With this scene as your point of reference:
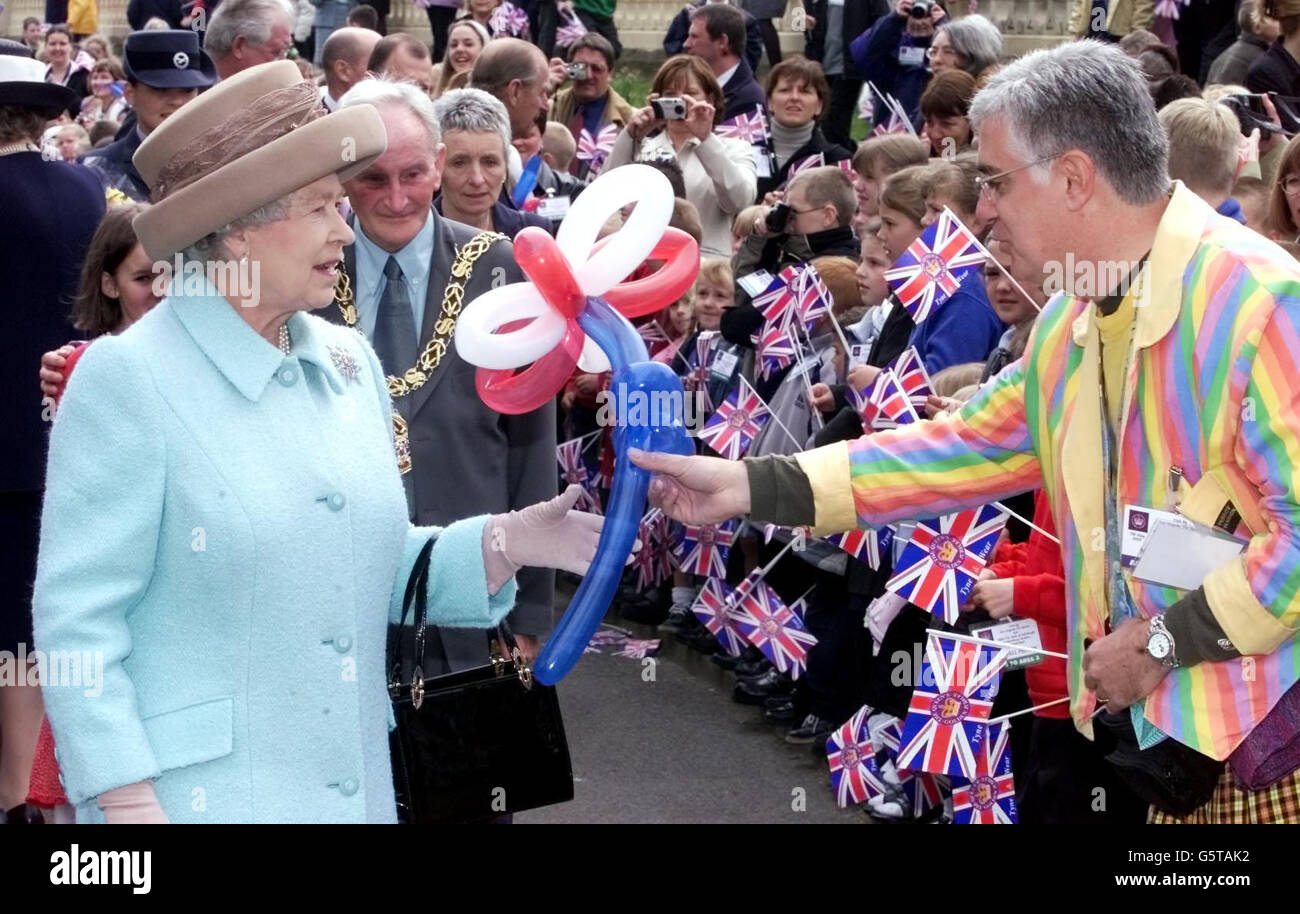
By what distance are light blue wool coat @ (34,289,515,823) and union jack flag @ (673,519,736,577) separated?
438 centimetres

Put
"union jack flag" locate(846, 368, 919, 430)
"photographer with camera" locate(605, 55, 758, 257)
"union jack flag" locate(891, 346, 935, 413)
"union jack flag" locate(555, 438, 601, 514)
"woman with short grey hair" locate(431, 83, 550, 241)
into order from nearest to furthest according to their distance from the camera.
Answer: "union jack flag" locate(846, 368, 919, 430), "union jack flag" locate(891, 346, 935, 413), "woman with short grey hair" locate(431, 83, 550, 241), "photographer with camera" locate(605, 55, 758, 257), "union jack flag" locate(555, 438, 601, 514)

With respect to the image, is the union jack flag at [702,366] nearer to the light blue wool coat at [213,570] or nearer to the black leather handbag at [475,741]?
the black leather handbag at [475,741]

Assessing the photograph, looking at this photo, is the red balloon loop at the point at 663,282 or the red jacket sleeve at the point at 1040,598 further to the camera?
the red jacket sleeve at the point at 1040,598

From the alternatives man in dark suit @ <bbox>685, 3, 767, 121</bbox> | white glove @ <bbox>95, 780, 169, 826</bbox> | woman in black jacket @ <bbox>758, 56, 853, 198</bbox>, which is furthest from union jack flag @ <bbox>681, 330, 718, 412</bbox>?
white glove @ <bbox>95, 780, 169, 826</bbox>

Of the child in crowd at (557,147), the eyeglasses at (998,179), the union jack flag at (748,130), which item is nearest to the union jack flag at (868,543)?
the eyeglasses at (998,179)

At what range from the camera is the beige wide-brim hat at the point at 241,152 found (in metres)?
2.88

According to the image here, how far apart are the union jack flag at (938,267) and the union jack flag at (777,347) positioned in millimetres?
946

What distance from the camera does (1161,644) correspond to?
3.05 m

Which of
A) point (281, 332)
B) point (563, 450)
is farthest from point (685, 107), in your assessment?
point (281, 332)

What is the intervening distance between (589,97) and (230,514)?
8.19 m

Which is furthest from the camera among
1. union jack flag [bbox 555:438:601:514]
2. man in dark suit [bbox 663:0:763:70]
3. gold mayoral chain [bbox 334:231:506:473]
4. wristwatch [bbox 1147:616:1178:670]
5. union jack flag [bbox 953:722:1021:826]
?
man in dark suit [bbox 663:0:763:70]

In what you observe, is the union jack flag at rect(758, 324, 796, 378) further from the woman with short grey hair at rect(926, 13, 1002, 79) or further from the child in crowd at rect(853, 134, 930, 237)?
the woman with short grey hair at rect(926, 13, 1002, 79)

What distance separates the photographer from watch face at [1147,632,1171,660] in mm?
3044

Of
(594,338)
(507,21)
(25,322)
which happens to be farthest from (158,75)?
(507,21)
